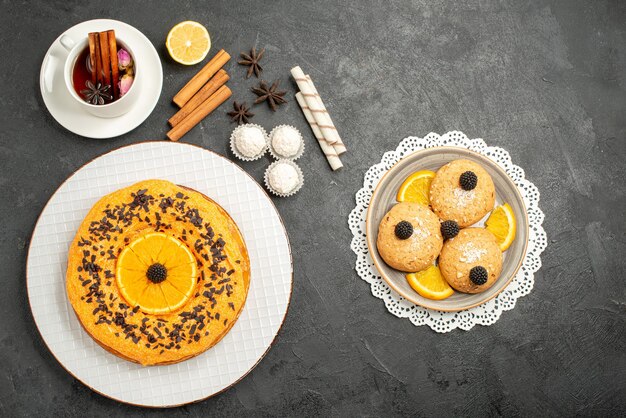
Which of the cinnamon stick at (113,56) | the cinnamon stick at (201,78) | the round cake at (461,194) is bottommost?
the round cake at (461,194)

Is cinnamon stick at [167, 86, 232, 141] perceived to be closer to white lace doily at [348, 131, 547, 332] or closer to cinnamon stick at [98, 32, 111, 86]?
cinnamon stick at [98, 32, 111, 86]

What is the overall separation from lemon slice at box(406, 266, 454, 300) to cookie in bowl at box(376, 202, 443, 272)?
0.10m

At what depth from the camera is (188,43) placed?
4078 mm

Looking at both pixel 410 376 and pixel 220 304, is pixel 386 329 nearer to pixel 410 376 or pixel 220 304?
pixel 410 376

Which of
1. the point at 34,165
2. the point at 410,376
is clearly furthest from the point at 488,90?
the point at 34,165

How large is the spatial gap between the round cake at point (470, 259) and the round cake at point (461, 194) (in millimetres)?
129

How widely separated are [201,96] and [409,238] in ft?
5.77

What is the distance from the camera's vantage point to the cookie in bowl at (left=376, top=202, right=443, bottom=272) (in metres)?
3.85

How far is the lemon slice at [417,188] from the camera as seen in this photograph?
4074 millimetres

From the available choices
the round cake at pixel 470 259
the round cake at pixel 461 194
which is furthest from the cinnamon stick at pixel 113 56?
the round cake at pixel 470 259

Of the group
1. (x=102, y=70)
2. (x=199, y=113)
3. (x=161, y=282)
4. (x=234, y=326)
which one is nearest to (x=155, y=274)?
(x=161, y=282)

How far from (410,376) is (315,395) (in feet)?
2.28

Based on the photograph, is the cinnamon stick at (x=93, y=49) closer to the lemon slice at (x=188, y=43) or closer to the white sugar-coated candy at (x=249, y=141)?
Answer: the lemon slice at (x=188, y=43)

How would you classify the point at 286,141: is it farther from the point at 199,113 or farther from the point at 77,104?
the point at 77,104
